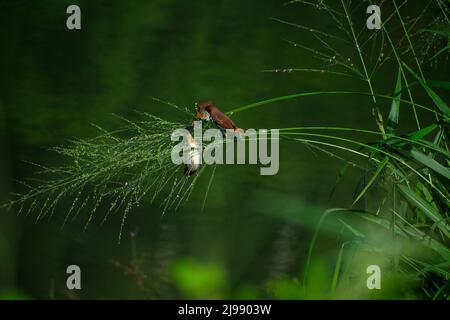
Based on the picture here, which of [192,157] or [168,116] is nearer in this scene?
[192,157]

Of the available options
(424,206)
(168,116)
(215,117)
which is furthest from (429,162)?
(168,116)

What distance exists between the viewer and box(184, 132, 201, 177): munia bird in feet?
3.90

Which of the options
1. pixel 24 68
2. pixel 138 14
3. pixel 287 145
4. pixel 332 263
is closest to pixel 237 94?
pixel 287 145

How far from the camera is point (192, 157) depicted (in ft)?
3.93

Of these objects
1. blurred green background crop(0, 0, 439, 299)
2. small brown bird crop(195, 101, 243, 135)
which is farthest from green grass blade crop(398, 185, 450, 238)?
blurred green background crop(0, 0, 439, 299)

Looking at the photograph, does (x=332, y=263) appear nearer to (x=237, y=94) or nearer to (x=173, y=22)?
(x=237, y=94)

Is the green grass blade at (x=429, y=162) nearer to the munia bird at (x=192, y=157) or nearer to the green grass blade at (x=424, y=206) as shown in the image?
the green grass blade at (x=424, y=206)

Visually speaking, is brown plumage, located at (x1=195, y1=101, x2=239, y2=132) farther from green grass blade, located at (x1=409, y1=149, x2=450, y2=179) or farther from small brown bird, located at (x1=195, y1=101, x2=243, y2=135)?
green grass blade, located at (x1=409, y1=149, x2=450, y2=179)

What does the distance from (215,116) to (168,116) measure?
1.66 meters

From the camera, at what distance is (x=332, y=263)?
1368 millimetres

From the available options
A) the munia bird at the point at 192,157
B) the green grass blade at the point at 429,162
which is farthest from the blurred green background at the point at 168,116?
the green grass blade at the point at 429,162

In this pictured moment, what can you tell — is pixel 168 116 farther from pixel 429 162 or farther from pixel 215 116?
pixel 429 162

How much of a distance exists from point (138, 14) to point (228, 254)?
1138 millimetres

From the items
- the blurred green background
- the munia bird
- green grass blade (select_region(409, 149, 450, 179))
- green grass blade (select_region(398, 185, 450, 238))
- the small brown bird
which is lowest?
green grass blade (select_region(398, 185, 450, 238))
